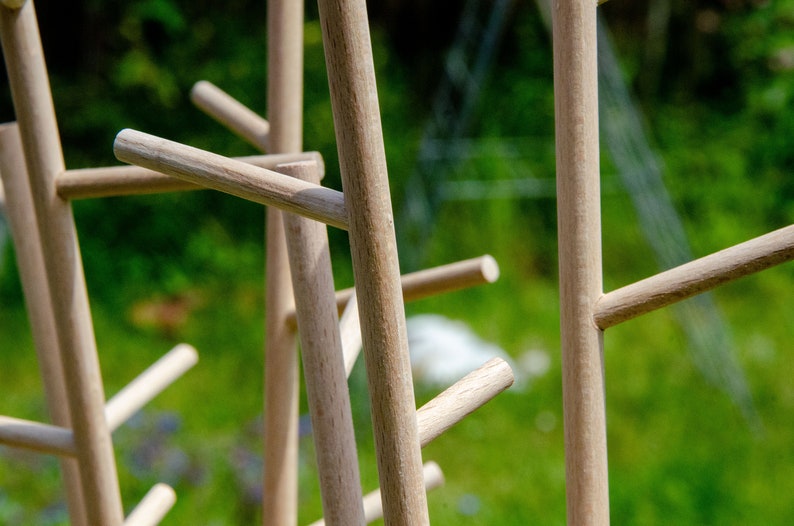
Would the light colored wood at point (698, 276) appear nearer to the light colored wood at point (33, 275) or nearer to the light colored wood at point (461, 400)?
the light colored wood at point (461, 400)

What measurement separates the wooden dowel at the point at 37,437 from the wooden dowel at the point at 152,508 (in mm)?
74

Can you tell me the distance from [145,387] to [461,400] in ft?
1.12

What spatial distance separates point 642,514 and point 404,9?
1647 millimetres

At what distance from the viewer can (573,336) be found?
52cm

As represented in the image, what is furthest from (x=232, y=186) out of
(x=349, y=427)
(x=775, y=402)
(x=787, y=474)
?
(x=775, y=402)

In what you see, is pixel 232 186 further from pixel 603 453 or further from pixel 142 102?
pixel 142 102

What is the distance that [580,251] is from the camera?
0.51 meters

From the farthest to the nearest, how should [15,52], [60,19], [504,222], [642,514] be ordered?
1. [60,19]
2. [504,222]
3. [642,514]
4. [15,52]

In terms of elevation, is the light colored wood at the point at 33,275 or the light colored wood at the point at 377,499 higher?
the light colored wood at the point at 33,275

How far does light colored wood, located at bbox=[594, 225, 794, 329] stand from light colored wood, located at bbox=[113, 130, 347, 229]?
177 mm

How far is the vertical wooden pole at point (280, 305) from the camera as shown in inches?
28.5

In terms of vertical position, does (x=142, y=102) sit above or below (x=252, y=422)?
above

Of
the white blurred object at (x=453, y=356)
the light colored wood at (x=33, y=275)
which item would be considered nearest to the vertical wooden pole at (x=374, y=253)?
the light colored wood at (x=33, y=275)

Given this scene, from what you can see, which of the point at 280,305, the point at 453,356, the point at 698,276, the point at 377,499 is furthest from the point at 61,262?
the point at 453,356
